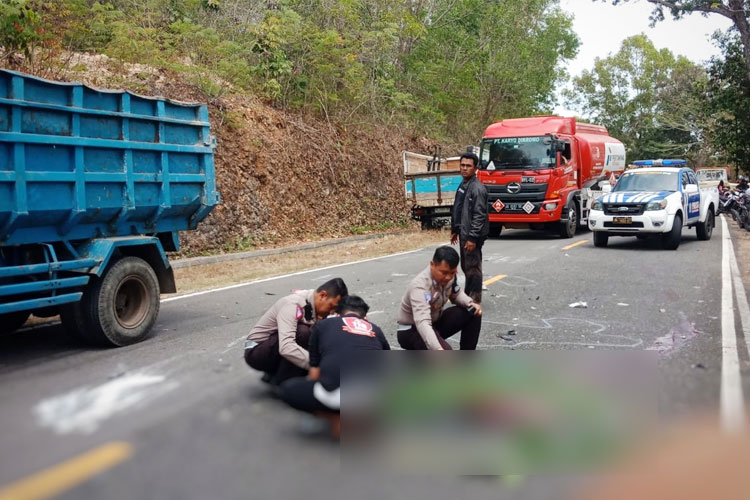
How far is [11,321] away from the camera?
7531 mm

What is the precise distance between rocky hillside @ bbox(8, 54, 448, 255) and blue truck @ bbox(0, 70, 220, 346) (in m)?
7.93

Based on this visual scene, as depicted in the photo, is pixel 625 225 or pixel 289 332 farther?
pixel 625 225

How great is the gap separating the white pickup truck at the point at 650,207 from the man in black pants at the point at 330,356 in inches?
491

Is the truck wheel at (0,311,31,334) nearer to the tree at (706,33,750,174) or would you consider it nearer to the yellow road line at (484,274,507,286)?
the yellow road line at (484,274,507,286)

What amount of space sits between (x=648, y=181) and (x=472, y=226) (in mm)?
10492

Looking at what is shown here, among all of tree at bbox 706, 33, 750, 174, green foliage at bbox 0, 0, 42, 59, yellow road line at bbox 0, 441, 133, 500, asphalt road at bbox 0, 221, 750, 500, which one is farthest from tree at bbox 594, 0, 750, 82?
yellow road line at bbox 0, 441, 133, 500

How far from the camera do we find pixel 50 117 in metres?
6.48

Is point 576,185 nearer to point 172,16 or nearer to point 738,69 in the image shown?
point 738,69

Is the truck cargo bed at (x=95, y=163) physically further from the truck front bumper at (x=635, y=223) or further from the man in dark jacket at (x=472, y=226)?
the truck front bumper at (x=635, y=223)

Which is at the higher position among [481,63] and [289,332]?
[481,63]

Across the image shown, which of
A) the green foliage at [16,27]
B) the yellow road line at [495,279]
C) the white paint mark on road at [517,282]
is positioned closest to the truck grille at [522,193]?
the yellow road line at [495,279]

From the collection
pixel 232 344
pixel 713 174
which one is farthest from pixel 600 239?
pixel 713 174

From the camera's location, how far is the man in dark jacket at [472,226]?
8.18 metres

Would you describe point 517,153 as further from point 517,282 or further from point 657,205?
point 517,282
